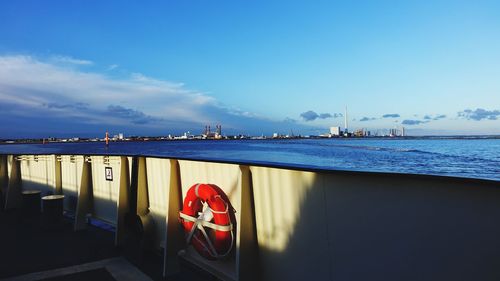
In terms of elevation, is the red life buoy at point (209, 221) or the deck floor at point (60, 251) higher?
the red life buoy at point (209, 221)

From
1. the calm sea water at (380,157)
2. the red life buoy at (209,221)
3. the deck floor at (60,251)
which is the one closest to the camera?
the red life buoy at (209,221)

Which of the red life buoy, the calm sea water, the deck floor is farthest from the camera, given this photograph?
the calm sea water

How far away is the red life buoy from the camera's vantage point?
355 centimetres

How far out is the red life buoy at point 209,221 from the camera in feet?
11.6

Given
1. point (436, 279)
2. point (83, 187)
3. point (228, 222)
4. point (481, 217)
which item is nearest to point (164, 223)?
point (228, 222)

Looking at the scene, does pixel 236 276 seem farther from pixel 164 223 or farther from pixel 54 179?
pixel 54 179

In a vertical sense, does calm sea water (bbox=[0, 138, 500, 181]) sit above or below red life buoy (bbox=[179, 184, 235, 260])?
below

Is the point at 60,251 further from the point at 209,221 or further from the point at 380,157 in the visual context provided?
the point at 380,157

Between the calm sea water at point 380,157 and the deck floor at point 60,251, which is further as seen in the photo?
the calm sea water at point 380,157

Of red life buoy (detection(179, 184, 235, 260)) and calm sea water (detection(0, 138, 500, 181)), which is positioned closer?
red life buoy (detection(179, 184, 235, 260))

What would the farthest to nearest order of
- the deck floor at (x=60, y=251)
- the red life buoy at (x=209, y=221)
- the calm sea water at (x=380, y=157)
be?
the calm sea water at (x=380, y=157) → the deck floor at (x=60, y=251) → the red life buoy at (x=209, y=221)

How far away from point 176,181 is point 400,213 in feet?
10.3

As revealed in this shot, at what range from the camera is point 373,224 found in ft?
7.94

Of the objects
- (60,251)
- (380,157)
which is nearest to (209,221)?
(60,251)
